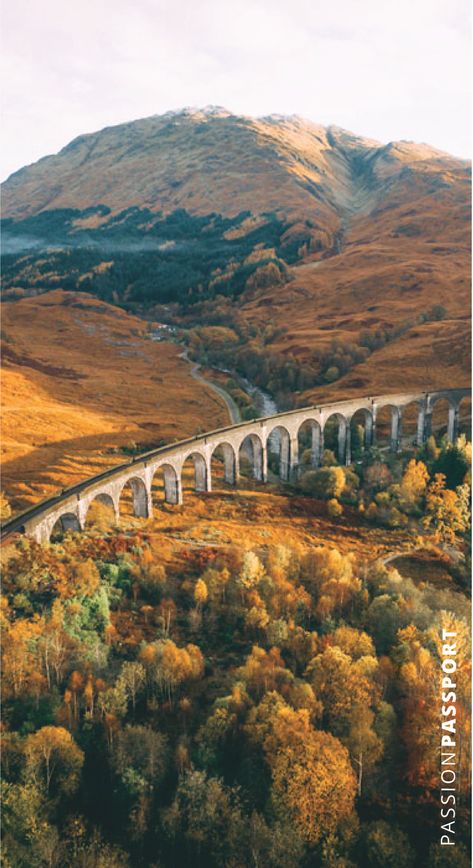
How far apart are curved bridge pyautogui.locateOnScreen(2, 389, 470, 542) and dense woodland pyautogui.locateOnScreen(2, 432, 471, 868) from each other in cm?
533

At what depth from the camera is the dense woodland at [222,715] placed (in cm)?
2319

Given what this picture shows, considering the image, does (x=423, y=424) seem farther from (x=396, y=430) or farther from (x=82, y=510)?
(x=82, y=510)

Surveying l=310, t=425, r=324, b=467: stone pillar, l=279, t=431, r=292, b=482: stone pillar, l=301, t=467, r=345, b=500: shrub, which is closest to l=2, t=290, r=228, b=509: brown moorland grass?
l=279, t=431, r=292, b=482: stone pillar

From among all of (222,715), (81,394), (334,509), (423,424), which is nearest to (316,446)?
(334,509)

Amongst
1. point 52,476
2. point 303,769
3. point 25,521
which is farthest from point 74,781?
point 52,476

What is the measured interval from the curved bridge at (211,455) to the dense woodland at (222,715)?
17.5 feet

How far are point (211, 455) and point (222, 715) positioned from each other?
47.0 m

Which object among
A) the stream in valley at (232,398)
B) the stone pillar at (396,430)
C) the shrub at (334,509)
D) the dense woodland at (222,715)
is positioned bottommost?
the dense woodland at (222,715)

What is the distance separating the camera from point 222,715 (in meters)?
26.3

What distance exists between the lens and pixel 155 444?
78.7 m

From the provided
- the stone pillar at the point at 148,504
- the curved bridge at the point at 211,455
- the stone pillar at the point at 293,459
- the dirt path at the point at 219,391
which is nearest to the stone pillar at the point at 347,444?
the curved bridge at the point at 211,455

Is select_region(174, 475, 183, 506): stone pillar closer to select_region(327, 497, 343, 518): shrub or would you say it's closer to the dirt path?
select_region(327, 497, 343, 518): shrub

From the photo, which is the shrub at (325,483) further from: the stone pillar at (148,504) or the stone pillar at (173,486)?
the stone pillar at (148,504)

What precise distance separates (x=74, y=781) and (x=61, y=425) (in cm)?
6187
